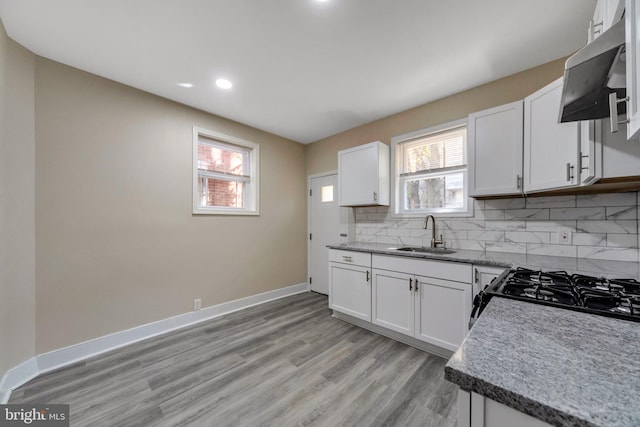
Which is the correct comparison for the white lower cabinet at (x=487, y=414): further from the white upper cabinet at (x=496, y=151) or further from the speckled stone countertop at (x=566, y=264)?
the white upper cabinet at (x=496, y=151)

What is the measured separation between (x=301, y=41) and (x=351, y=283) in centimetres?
246

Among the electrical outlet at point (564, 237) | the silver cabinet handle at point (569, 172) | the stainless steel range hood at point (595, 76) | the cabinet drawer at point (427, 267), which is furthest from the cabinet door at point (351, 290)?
the stainless steel range hood at point (595, 76)

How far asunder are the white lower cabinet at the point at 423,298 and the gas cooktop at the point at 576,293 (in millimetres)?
691

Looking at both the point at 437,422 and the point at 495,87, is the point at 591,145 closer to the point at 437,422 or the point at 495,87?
the point at 495,87

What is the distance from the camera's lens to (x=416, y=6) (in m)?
1.61

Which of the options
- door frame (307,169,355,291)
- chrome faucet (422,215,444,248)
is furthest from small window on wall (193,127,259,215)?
chrome faucet (422,215,444,248)

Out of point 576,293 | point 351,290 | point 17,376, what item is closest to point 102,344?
point 17,376

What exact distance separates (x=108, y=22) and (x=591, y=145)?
10.9 feet

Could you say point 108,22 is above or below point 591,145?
above

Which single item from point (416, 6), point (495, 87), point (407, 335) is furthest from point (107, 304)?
point (495, 87)

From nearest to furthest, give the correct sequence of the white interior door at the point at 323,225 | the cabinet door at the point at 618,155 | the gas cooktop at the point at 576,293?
1. the gas cooktop at the point at 576,293
2. the cabinet door at the point at 618,155
3. the white interior door at the point at 323,225

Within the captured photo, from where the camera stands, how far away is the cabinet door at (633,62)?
75 centimetres

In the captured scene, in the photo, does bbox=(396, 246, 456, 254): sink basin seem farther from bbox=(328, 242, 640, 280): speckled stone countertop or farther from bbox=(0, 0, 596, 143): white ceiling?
bbox=(0, 0, 596, 143): white ceiling

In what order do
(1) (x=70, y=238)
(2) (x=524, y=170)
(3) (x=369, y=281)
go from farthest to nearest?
(3) (x=369, y=281) < (1) (x=70, y=238) < (2) (x=524, y=170)
